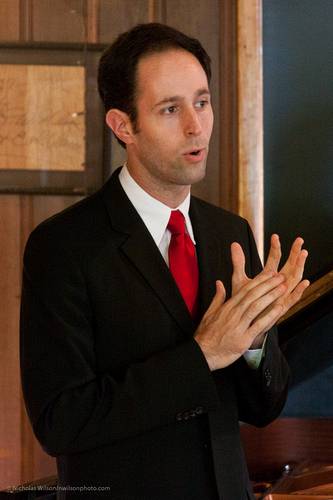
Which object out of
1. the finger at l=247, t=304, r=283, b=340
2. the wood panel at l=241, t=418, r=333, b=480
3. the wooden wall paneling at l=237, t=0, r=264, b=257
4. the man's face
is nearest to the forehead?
the man's face

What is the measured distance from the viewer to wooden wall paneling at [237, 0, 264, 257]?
10.4 ft

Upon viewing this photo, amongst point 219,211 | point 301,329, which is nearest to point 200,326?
point 219,211

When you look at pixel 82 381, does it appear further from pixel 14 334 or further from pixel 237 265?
pixel 14 334

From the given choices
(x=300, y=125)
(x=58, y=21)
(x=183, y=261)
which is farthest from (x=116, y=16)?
(x=183, y=261)

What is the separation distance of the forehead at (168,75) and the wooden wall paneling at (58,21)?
1.48 meters

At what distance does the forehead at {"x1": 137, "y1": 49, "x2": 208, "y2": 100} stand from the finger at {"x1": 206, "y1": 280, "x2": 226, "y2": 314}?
355 millimetres

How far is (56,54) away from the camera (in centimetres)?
321

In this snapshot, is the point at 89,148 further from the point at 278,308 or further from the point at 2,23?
the point at 278,308

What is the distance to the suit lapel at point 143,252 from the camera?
1674 mm

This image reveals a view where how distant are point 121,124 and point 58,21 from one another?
1.48 meters

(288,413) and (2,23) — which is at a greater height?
(2,23)

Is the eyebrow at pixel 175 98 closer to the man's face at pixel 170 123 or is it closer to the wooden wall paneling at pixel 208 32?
the man's face at pixel 170 123

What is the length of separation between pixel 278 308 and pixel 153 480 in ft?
1.13

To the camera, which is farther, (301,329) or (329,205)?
(329,205)
